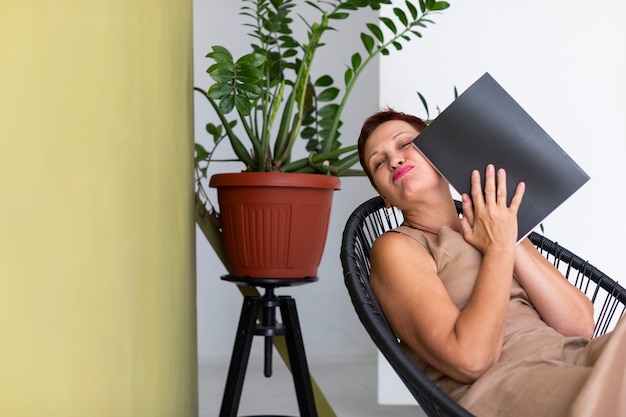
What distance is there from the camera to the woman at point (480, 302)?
1.14 meters

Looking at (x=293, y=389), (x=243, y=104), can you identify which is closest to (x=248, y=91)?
(x=243, y=104)

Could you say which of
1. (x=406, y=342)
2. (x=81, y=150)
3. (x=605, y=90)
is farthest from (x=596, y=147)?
(x=81, y=150)

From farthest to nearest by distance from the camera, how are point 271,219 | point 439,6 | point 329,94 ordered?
point 329,94 → point 439,6 → point 271,219

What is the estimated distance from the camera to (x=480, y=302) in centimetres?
122

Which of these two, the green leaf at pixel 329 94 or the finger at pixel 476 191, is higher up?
the green leaf at pixel 329 94

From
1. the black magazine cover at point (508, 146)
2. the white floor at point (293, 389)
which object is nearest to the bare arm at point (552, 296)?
the black magazine cover at point (508, 146)

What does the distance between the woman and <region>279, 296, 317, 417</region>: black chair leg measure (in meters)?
0.63

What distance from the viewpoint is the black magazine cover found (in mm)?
1360

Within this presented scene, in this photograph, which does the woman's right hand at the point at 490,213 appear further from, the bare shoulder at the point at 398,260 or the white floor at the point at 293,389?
the white floor at the point at 293,389

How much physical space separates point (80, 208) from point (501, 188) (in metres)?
0.92

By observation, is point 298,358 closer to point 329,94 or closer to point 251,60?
point 251,60

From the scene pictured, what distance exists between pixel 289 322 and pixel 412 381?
3.29 ft

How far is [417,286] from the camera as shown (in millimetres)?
1257

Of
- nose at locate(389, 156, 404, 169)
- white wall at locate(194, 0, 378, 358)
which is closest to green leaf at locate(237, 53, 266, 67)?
nose at locate(389, 156, 404, 169)
